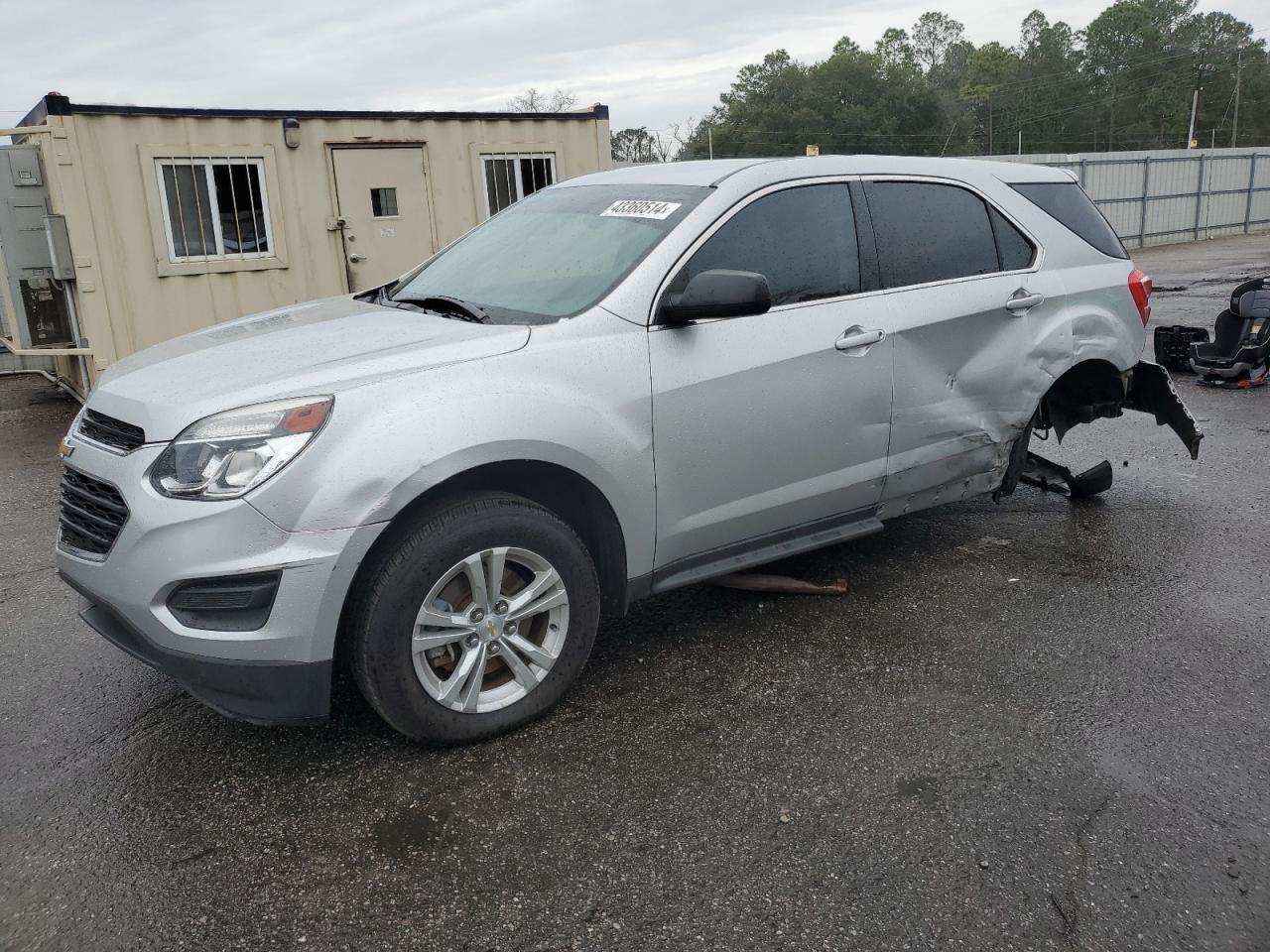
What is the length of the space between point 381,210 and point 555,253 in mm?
7686

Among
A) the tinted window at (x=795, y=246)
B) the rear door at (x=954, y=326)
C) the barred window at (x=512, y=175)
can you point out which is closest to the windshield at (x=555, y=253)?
the tinted window at (x=795, y=246)

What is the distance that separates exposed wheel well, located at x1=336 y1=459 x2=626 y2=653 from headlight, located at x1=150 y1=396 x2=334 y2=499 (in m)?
0.40

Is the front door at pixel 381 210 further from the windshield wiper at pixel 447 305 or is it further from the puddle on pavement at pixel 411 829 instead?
the puddle on pavement at pixel 411 829

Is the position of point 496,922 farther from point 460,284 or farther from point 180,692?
point 460,284

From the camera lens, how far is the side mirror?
3.49 m

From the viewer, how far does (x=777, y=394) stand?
3.83m

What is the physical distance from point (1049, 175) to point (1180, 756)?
3.03 meters

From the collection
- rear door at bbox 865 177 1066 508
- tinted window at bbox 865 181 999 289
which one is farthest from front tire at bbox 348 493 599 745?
tinted window at bbox 865 181 999 289

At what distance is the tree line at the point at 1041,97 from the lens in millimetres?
82062

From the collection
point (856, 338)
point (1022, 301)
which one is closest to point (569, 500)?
point (856, 338)

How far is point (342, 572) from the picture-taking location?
2939 millimetres

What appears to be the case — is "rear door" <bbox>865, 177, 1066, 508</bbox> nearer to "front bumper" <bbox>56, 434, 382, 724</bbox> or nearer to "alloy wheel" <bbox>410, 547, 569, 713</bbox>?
"alloy wheel" <bbox>410, 547, 569, 713</bbox>

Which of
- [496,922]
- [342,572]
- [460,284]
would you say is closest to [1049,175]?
[460,284]

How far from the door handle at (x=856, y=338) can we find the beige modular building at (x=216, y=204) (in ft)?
24.7
